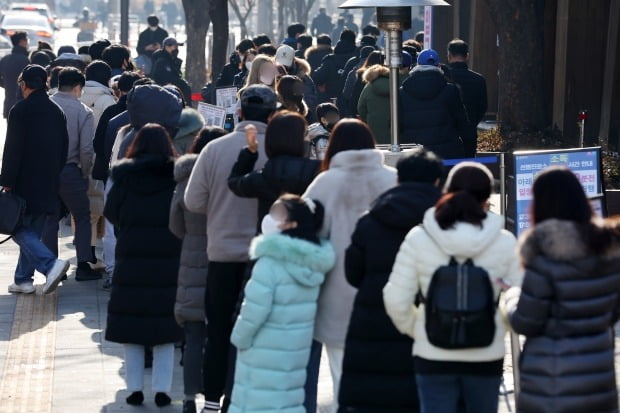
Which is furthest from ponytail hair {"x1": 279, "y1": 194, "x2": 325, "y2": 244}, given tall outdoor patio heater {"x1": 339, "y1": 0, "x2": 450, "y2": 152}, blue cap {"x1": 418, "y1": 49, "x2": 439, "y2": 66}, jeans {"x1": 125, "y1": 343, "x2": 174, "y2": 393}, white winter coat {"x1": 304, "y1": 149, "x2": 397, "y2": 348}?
blue cap {"x1": 418, "y1": 49, "x2": 439, "y2": 66}

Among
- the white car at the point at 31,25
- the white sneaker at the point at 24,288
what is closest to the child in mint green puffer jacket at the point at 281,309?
the white sneaker at the point at 24,288

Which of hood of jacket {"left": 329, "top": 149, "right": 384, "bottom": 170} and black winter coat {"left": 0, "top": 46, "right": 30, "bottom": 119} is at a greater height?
hood of jacket {"left": 329, "top": 149, "right": 384, "bottom": 170}

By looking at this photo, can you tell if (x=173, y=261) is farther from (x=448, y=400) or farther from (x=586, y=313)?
(x=586, y=313)

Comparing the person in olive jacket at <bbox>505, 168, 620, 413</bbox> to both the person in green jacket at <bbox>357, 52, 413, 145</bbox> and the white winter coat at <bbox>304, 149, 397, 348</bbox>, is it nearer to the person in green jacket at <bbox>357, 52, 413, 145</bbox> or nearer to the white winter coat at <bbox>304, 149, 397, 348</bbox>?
the white winter coat at <bbox>304, 149, 397, 348</bbox>

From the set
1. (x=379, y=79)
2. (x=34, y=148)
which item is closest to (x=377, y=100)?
(x=379, y=79)

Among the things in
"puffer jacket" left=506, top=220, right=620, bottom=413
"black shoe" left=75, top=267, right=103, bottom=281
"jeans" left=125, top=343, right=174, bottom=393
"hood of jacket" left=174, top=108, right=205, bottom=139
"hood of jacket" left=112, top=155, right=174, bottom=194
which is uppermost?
"hood of jacket" left=174, top=108, right=205, bottom=139

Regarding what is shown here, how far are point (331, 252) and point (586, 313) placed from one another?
Result: 52.5 inches

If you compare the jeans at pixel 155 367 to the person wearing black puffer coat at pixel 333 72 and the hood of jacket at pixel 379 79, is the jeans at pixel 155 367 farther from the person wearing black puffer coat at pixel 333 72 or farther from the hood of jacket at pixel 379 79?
the person wearing black puffer coat at pixel 333 72

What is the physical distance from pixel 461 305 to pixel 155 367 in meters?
2.86

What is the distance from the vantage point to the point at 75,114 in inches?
478

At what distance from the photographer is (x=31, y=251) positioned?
11570 mm

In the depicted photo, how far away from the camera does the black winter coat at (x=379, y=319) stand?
6.33 metres

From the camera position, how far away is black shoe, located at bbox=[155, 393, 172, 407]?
834 centimetres

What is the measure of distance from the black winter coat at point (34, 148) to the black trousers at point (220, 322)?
4.06 meters
